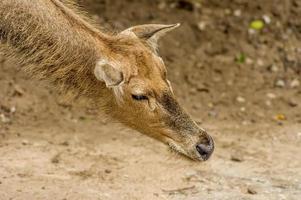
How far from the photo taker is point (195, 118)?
11.8 meters

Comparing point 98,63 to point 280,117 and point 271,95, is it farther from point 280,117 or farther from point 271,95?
point 271,95

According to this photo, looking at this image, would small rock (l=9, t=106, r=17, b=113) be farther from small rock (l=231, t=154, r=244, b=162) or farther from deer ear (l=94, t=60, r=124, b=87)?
deer ear (l=94, t=60, r=124, b=87)

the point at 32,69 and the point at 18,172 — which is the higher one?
the point at 32,69

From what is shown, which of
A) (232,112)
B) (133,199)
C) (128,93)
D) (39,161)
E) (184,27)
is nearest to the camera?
(128,93)

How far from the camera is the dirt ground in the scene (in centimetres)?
973

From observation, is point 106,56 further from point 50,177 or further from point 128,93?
point 50,177

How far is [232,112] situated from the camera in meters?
12.0

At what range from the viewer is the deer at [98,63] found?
29.0ft

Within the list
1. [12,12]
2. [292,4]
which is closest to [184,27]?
[292,4]

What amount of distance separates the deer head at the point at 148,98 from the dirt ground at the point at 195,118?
297mm

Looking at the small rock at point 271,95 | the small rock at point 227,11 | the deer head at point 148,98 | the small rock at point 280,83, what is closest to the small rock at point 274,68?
the small rock at point 280,83

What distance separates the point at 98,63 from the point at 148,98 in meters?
0.62

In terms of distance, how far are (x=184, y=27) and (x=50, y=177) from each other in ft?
15.3

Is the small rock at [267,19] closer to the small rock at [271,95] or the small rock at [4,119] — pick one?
the small rock at [271,95]
